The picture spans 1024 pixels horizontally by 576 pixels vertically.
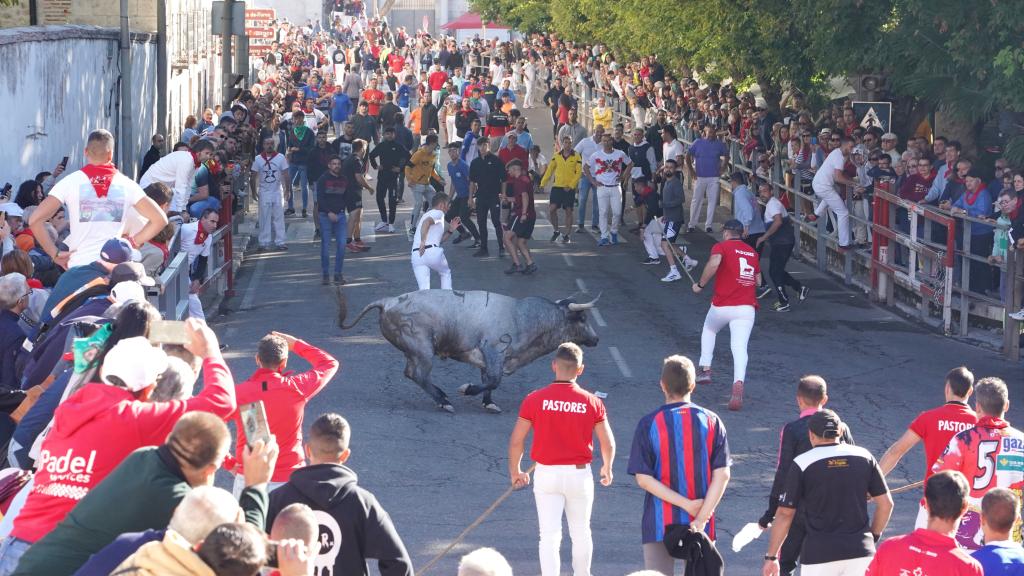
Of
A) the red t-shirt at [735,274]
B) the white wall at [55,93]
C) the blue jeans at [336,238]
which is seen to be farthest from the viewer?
the blue jeans at [336,238]

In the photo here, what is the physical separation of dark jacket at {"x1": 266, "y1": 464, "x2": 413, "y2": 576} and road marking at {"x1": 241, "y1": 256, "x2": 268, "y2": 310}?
1299 centimetres

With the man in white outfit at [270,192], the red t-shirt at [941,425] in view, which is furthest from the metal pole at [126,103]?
the red t-shirt at [941,425]

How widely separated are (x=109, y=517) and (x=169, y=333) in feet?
5.25

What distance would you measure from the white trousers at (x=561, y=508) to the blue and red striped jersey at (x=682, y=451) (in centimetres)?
97

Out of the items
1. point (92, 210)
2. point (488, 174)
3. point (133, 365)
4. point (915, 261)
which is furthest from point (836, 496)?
point (488, 174)

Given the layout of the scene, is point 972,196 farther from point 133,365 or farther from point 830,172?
point 133,365

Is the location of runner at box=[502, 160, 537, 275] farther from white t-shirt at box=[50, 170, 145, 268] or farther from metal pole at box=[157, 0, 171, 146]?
white t-shirt at box=[50, 170, 145, 268]

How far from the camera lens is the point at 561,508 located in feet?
30.1

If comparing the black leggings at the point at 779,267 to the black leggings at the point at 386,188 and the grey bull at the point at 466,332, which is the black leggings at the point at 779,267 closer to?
the grey bull at the point at 466,332

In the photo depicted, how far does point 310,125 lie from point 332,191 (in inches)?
→ 400

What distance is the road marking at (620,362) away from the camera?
16188mm

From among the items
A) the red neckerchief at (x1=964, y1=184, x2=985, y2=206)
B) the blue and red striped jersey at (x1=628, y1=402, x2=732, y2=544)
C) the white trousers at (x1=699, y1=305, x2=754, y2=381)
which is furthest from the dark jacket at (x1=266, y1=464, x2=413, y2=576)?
the red neckerchief at (x1=964, y1=184, x2=985, y2=206)

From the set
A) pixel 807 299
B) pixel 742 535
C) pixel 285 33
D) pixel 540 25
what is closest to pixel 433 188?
pixel 807 299

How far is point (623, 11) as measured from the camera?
1383 inches
